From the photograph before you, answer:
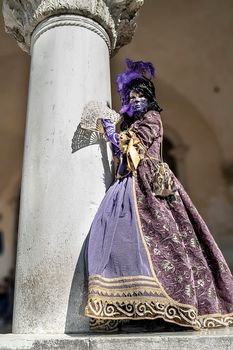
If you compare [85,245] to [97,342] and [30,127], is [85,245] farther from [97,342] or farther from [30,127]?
[30,127]

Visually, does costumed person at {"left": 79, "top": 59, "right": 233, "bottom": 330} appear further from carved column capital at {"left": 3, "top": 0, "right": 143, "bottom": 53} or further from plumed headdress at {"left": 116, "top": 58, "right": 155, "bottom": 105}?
carved column capital at {"left": 3, "top": 0, "right": 143, "bottom": 53}

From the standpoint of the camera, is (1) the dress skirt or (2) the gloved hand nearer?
(1) the dress skirt

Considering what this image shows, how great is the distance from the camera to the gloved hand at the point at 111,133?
7.75 feet

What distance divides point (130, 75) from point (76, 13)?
489 mm

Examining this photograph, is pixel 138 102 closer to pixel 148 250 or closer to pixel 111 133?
pixel 111 133

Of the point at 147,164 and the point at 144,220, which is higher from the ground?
the point at 147,164

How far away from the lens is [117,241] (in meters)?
1.95

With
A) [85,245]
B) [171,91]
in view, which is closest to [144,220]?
[85,245]

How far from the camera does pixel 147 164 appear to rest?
231cm

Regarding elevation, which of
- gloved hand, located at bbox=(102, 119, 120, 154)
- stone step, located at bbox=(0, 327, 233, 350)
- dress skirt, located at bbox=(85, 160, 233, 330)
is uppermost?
gloved hand, located at bbox=(102, 119, 120, 154)

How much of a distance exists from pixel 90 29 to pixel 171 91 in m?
4.53

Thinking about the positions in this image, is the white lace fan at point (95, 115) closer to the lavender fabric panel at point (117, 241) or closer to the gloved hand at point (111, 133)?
the gloved hand at point (111, 133)

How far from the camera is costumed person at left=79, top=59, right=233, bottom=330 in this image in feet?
5.93

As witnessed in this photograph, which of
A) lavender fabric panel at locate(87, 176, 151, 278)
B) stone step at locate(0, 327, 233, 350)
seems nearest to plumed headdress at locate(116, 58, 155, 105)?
lavender fabric panel at locate(87, 176, 151, 278)
